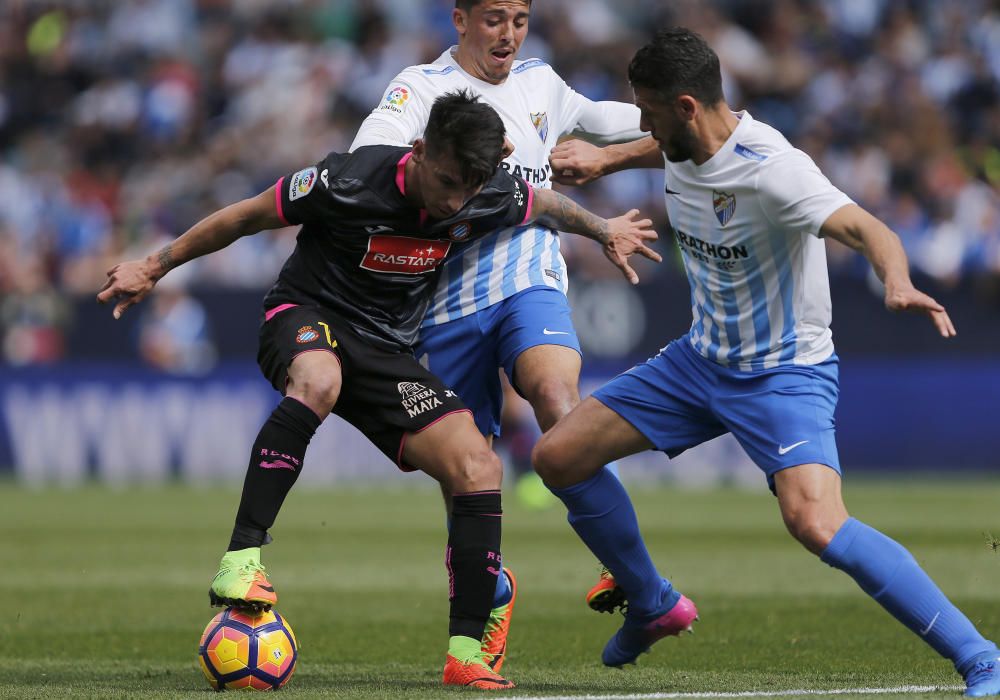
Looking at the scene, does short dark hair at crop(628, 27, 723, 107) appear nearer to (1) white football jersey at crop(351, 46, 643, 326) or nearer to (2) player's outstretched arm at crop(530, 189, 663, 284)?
(2) player's outstretched arm at crop(530, 189, 663, 284)

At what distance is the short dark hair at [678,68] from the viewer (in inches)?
221

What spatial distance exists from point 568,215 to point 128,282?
188 cm

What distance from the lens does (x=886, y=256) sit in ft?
16.9

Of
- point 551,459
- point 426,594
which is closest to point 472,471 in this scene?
point 551,459

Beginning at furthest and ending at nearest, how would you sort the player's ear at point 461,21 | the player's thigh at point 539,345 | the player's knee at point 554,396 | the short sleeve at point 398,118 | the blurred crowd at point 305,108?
the blurred crowd at point 305,108, the player's ear at point 461,21, the short sleeve at point 398,118, the player's thigh at point 539,345, the player's knee at point 554,396

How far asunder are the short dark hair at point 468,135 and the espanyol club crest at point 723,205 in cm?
82

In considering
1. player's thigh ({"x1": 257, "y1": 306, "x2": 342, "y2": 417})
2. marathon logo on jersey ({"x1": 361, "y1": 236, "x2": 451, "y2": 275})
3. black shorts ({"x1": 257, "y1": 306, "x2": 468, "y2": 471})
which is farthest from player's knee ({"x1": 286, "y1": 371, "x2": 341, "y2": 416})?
marathon logo on jersey ({"x1": 361, "y1": 236, "x2": 451, "y2": 275})

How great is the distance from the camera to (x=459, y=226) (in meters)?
6.55

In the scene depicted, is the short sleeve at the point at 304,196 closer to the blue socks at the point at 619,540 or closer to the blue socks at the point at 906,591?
the blue socks at the point at 619,540

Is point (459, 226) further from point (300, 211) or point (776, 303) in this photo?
point (776, 303)

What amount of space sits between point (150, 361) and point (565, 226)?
12.1 metres

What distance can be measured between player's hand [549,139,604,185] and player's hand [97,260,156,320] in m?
1.86

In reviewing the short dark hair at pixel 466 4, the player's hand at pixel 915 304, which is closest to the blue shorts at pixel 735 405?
the player's hand at pixel 915 304

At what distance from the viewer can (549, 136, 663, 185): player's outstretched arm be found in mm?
6934
